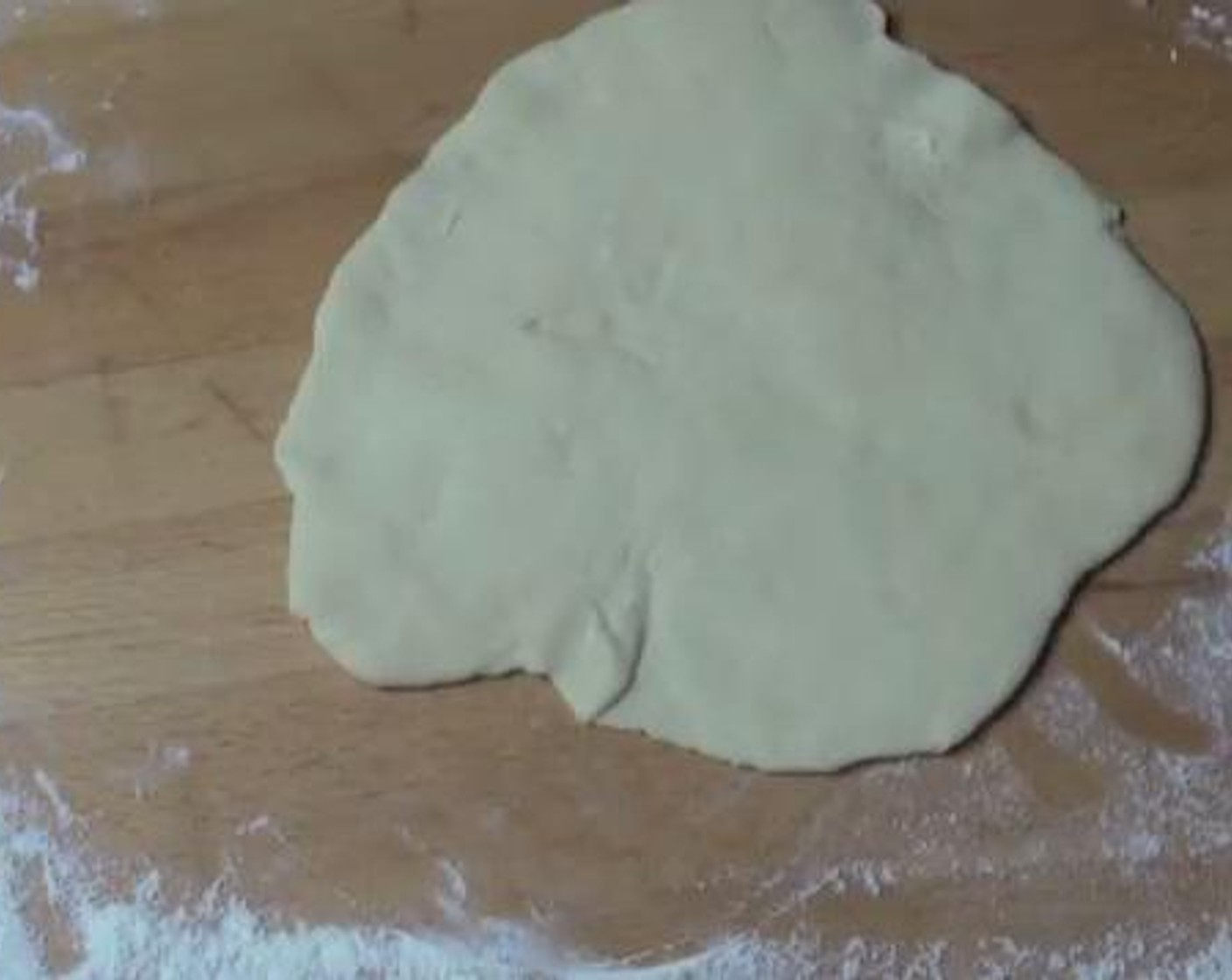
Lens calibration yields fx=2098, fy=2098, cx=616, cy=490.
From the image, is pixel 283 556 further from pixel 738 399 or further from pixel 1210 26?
pixel 1210 26

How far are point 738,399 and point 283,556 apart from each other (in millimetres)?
312

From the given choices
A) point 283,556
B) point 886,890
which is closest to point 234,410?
point 283,556

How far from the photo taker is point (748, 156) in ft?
4.56

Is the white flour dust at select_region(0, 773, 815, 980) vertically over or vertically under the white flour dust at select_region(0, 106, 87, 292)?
under

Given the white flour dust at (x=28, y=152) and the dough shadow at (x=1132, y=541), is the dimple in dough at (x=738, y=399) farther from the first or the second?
the white flour dust at (x=28, y=152)

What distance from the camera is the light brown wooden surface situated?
129cm

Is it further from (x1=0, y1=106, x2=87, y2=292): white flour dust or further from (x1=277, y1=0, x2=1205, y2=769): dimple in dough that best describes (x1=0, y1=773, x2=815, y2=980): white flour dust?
(x1=0, y1=106, x2=87, y2=292): white flour dust

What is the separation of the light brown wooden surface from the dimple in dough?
4cm

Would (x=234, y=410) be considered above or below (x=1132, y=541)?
below

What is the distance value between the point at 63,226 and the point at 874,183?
0.56 meters

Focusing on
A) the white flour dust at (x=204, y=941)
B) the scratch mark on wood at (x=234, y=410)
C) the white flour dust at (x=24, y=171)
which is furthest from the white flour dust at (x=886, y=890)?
the white flour dust at (x=24, y=171)

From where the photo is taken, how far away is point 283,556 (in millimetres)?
1360

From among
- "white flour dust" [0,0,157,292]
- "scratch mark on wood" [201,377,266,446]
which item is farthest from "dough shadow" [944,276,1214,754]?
"white flour dust" [0,0,157,292]

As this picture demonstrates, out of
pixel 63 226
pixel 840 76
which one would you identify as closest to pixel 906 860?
pixel 840 76
